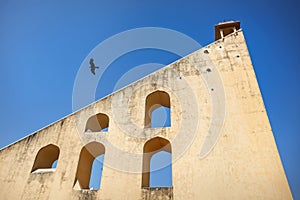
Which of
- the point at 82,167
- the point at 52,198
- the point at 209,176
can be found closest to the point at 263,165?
the point at 209,176

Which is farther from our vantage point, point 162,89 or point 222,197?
point 162,89

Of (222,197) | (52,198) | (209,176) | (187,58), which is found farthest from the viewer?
(187,58)

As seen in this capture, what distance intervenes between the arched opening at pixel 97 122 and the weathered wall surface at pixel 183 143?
0.24 m

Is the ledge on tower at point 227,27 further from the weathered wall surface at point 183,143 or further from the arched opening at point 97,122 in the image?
the arched opening at point 97,122

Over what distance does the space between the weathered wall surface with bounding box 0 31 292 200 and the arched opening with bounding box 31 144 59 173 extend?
0.21 meters

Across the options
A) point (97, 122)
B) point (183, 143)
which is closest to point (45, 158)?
point (97, 122)

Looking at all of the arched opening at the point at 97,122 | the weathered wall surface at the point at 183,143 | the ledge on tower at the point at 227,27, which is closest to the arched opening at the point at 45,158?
the weathered wall surface at the point at 183,143

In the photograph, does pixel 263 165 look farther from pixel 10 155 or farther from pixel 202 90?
pixel 10 155

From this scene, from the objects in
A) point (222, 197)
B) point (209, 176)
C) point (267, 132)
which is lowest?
point (222, 197)

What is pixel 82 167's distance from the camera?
827cm

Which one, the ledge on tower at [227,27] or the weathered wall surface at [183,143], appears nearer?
the weathered wall surface at [183,143]

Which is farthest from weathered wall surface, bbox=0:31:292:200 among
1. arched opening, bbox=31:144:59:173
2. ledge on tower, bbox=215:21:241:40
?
ledge on tower, bbox=215:21:241:40

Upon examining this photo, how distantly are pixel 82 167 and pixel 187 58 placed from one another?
6283 millimetres

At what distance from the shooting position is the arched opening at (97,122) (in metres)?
9.12
